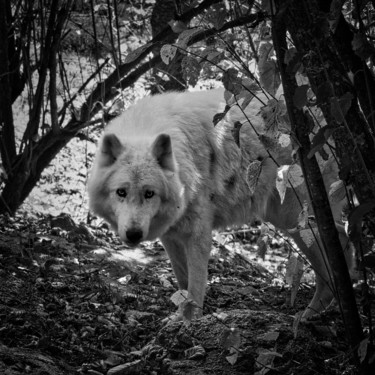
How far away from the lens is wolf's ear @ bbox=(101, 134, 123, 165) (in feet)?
15.1

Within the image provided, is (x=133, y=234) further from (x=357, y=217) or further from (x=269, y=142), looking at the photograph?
(x=357, y=217)

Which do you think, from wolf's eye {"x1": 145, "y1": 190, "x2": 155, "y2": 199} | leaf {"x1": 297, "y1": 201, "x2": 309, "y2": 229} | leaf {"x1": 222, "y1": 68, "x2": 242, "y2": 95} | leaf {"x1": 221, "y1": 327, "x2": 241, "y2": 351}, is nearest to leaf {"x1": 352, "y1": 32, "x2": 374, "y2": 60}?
leaf {"x1": 222, "y1": 68, "x2": 242, "y2": 95}

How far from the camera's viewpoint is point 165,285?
18.2 feet

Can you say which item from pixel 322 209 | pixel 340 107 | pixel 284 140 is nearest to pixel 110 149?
pixel 284 140

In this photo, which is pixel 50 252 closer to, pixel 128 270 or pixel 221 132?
pixel 128 270

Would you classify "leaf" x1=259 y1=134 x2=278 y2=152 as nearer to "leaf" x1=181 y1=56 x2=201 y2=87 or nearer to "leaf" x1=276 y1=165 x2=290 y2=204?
"leaf" x1=276 y1=165 x2=290 y2=204

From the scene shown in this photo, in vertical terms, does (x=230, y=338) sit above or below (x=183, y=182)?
below

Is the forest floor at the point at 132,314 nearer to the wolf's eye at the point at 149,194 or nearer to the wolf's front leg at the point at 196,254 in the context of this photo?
the wolf's front leg at the point at 196,254

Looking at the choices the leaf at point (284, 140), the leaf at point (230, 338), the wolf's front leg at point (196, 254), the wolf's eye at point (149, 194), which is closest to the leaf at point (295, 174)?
the leaf at point (284, 140)

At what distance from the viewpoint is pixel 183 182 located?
4801 millimetres

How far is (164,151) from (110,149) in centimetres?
43

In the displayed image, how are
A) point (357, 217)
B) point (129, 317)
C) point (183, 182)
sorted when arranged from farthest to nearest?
point (183, 182)
point (129, 317)
point (357, 217)

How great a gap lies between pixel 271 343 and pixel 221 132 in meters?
2.43

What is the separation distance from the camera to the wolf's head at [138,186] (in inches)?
175
